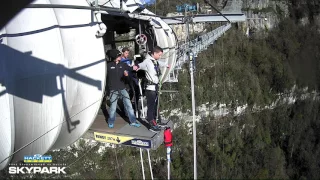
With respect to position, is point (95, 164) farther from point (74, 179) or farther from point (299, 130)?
point (299, 130)

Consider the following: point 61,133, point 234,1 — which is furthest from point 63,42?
point 234,1

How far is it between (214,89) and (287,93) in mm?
5622

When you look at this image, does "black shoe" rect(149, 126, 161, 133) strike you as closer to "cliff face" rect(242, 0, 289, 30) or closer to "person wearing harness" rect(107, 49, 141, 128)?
"person wearing harness" rect(107, 49, 141, 128)

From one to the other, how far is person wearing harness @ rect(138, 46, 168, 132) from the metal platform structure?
0.14 m

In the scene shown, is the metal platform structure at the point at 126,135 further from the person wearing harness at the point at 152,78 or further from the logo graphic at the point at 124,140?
the person wearing harness at the point at 152,78

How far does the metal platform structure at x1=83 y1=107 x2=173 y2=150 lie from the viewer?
2.74 metres

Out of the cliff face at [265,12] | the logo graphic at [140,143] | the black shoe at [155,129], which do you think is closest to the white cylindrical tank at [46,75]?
the logo graphic at [140,143]

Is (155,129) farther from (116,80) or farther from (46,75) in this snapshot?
(46,75)

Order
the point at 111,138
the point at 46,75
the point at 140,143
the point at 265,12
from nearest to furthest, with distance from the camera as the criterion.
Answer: the point at 46,75, the point at 140,143, the point at 111,138, the point at 265,12

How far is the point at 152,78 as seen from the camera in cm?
278

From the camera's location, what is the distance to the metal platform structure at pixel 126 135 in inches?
108

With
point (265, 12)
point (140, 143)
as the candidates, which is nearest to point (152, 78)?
point (140, 143)

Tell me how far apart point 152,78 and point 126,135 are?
618mm

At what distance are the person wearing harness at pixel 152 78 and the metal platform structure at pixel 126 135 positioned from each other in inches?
5.4
